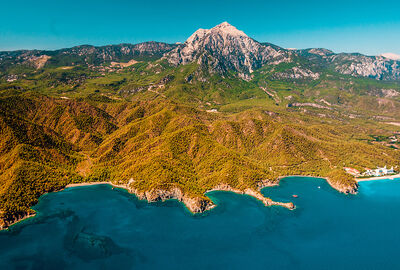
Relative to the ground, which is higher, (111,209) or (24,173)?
(24,173)

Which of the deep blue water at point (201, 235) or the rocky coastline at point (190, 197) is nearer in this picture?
the deep blue water at point (201, 235)

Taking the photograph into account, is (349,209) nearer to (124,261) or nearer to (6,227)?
(124,261)

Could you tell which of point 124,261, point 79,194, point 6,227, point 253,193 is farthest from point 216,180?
point 6,227

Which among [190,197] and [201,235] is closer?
[201,235]


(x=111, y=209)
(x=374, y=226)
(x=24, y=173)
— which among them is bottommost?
(x=374, y=226)

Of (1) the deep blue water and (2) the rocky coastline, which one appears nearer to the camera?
(1) the deep blue water

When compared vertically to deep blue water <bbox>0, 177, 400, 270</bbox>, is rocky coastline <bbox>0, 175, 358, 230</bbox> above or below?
above

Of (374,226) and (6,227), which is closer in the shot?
(6,227)

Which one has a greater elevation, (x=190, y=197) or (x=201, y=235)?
(x=190, y=197)
